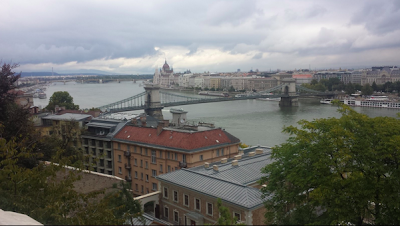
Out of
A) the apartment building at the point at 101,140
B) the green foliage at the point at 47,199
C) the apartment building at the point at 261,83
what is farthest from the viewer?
the apartment building at the point at 261,83

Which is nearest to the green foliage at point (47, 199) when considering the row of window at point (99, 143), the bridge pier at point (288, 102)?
the row of window at point (99, 143)

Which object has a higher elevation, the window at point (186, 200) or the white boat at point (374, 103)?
the window at point (186, 200)

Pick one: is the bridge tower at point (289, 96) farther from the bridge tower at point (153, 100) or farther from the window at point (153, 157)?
the window at point (153, 157)

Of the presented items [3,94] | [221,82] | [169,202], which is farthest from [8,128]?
[221,82]

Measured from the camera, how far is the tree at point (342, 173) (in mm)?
4695

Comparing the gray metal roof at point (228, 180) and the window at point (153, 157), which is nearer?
the gray metal roof at point (228, 180)

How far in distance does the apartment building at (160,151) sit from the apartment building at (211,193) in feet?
5.78

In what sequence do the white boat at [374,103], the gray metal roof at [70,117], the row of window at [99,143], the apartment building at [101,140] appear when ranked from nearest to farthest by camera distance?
1. the apartment building at [101,140]
2. the row of window at [99,143]
3. the gray metal roof at [70,117]
4. the white boat at [374,103]

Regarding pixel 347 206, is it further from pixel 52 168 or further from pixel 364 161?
pixel 52 168

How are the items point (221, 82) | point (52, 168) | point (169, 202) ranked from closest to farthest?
point (52, 168) < point (169, 202) < point (221, 82)

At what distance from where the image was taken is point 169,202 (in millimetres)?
7379

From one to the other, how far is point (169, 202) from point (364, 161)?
13.0 ft

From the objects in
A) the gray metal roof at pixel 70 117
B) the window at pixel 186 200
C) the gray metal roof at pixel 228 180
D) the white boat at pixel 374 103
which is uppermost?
the gray metal roof at pixel 70 117

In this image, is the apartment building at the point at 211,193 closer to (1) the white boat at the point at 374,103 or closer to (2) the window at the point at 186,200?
(2) the window at the point at 186,200
